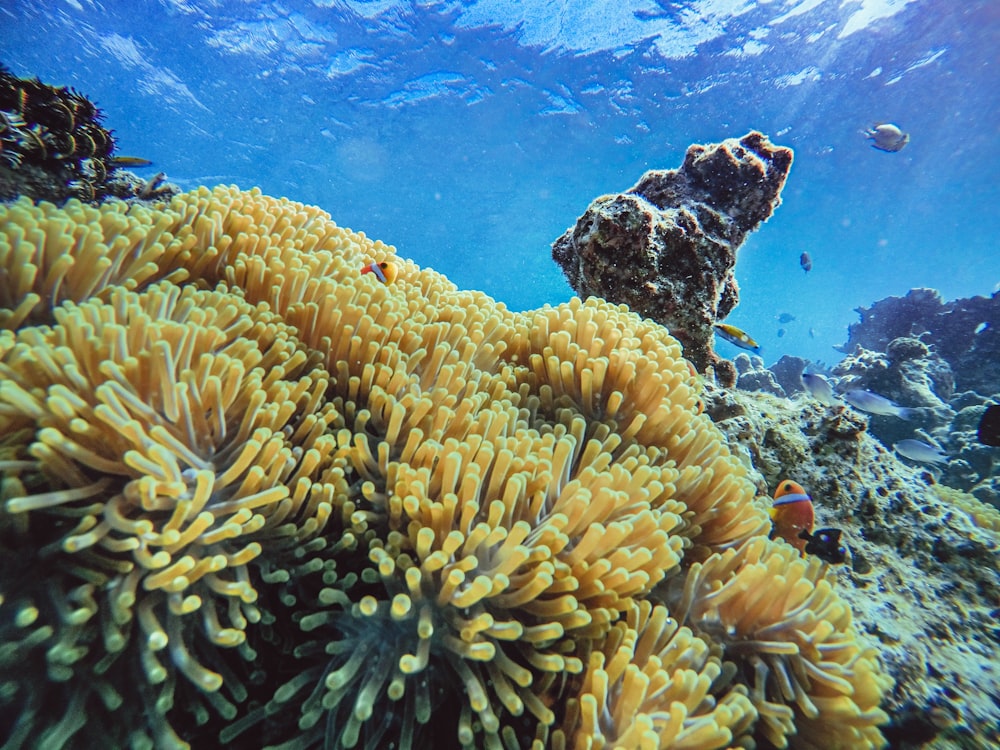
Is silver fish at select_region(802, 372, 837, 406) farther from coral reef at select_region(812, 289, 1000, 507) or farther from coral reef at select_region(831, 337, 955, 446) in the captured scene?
coral reef at select_region(831, 337, 955, 446)

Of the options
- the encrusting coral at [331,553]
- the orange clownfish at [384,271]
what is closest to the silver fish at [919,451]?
the encrusting coral at [331,553]

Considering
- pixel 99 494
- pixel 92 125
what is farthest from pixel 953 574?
pixel 92 125

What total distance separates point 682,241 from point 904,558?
2.62 metres

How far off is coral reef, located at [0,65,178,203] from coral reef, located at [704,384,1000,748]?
4.64 meters

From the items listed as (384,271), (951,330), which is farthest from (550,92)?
(384,271)

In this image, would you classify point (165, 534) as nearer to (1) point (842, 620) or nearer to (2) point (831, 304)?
(1) point (842, 620)

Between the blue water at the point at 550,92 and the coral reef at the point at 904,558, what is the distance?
73.1 feet

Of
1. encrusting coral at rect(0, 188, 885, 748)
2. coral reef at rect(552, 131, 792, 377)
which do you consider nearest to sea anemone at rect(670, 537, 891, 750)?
encrusting coral at rect(0, 188, 885, 748)

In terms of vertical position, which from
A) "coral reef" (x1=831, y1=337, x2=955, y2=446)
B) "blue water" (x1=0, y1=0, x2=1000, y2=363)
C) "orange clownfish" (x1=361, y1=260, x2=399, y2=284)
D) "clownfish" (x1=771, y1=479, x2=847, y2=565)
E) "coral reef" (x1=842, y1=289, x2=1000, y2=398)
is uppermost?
"blue water" (x1=0, y1=0, x2=1000, y2=363)

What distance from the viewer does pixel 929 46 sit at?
1961cm

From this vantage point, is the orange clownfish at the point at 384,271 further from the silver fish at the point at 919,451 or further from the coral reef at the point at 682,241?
the silver fish at the point at 919,451

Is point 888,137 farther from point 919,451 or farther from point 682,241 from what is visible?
point 682,241

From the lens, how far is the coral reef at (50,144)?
284 cm

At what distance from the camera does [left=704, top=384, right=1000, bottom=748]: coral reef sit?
67.9 inches
